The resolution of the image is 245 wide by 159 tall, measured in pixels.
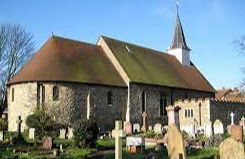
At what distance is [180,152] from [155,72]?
36804 millimetres

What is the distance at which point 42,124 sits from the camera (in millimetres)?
34875

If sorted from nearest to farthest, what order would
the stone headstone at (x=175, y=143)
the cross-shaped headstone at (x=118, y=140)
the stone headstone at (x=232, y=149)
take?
the stone headstone at (x=175, y=143) < the stone headstone at (x=232, y=149) < the cross-shaped headstone at (x=118, y=140)

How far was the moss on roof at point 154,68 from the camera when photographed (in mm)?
45125

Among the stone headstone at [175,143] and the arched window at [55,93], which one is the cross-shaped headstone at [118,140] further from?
the arched window at [55,93]

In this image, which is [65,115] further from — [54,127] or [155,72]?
[155,72]

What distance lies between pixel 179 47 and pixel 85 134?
34.2 metres

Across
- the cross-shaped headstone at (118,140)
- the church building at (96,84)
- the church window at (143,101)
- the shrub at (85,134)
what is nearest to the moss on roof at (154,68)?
the church building at (96,84)

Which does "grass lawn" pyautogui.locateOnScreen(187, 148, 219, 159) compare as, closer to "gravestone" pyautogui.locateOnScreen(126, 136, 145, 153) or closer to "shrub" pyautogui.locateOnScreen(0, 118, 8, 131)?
"gravestone" pyautogui.locateOnScreen(126, 136, 145, 153)

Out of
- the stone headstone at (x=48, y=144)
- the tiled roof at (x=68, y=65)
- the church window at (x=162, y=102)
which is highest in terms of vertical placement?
the tiled roof at (x=68, y=65)

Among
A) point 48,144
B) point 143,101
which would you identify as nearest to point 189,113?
point 143,101

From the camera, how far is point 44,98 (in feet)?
125

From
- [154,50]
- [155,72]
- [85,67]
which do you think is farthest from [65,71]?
[154,50]

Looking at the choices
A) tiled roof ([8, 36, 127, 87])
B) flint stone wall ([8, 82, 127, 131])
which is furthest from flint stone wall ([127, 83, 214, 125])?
flint stone wall ([8, 82, 127, 131])

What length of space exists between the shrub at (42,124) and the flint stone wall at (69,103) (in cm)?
Result: 159
